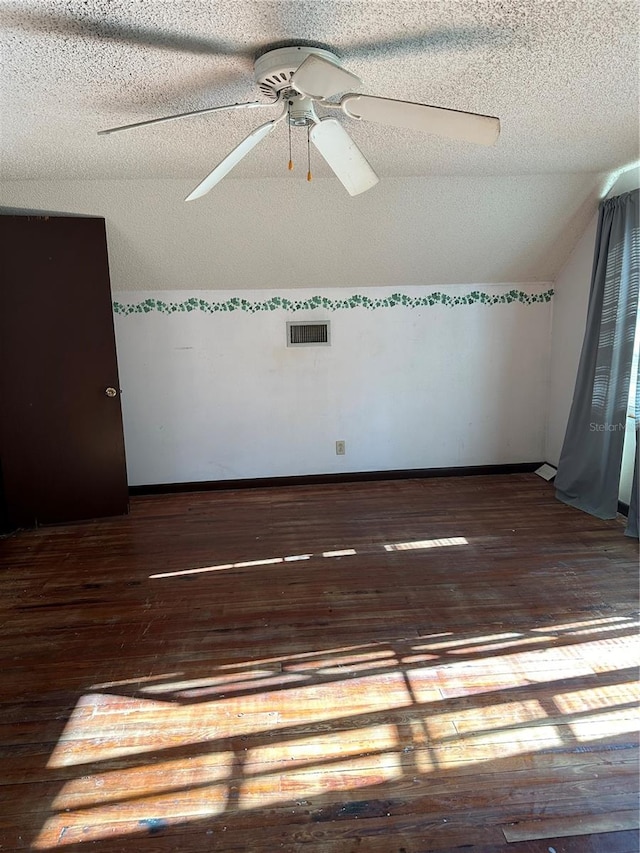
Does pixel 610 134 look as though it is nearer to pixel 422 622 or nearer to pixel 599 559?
pixel 599 559

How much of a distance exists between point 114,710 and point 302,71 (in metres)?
2.20

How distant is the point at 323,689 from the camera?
7.13 feet

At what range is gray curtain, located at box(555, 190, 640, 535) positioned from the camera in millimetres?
3516

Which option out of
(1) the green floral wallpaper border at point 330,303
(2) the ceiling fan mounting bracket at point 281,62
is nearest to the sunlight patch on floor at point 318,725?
(2) the ceiling fan mounting bracket at point 281,62

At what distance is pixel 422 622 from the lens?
2611mm

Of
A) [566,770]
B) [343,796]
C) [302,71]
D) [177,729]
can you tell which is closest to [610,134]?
[302,71]

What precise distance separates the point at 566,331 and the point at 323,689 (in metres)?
3.46

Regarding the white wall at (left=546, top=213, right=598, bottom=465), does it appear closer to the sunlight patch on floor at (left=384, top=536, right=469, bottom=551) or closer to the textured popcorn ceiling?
the textured popcorn ceiling

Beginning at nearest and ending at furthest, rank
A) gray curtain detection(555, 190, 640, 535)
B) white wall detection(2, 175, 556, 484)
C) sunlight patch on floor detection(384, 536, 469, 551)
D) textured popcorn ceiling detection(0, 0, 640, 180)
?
textured popcorn ceiling detection(0, 0, 640, 180) → sunlight patch on floor detection(384, 536, 469, 551) → gray curtain detection(555, 190, 640, 535) → white wall detection(2, 175, 556, 484)

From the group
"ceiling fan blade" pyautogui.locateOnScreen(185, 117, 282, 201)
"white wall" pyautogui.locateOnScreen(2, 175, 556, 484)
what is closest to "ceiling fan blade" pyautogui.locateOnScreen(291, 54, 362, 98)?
"ceiling fan blade" pyautogui.locateOnScreen(185, 117, 282, 201)

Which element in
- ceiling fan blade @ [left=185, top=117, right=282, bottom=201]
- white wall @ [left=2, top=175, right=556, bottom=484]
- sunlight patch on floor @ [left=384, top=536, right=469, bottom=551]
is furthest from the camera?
white wall @ [left=2, top=175, right=556, bottom=484]

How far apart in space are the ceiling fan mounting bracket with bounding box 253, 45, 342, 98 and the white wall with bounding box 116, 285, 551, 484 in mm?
2560

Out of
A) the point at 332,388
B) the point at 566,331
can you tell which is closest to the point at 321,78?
the point at 332,388

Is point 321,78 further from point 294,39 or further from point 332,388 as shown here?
point 332,388
